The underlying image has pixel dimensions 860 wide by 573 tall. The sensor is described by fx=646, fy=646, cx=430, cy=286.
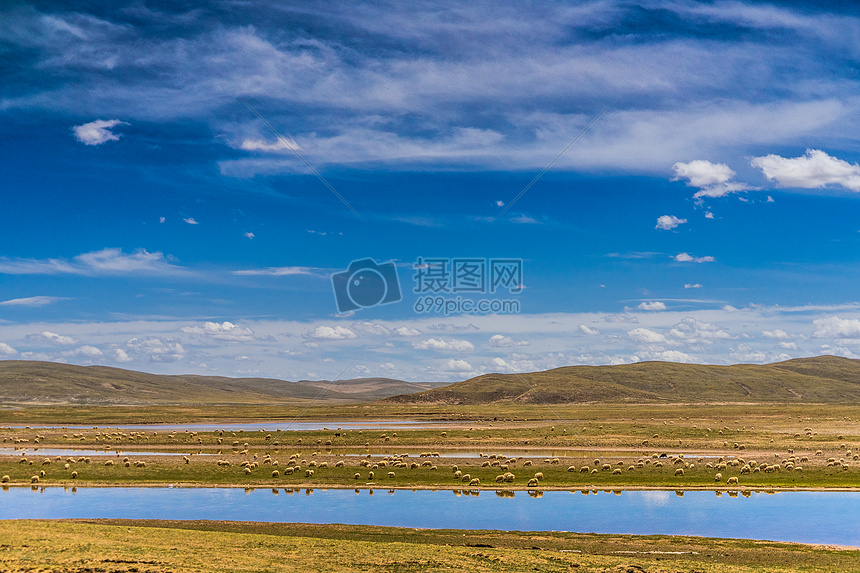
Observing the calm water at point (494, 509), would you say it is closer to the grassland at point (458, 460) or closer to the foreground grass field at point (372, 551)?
the grassland at point (458, 460)

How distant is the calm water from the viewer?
30422mm

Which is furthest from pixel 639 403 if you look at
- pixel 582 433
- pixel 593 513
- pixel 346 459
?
pixel 593 513

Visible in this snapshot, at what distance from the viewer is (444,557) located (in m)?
22.5

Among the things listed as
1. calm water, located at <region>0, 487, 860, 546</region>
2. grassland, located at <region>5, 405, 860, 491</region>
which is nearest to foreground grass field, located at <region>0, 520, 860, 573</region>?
calm water, located at <region>0, 487, 860, 546</region>

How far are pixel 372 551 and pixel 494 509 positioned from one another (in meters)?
13.3

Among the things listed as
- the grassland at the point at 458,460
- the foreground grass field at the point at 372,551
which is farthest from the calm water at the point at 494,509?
the foreground grass field at the point at 372,551

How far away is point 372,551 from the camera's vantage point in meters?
23.3

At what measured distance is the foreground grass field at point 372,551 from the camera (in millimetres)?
20312

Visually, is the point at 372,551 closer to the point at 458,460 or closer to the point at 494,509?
the point at 494,509

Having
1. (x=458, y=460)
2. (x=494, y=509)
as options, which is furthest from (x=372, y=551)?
(x=458, y=460)

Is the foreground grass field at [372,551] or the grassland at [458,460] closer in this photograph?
the foreground grass field at [372,551]

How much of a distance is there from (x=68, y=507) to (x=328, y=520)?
15.5 m

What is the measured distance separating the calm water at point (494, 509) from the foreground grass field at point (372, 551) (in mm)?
3300

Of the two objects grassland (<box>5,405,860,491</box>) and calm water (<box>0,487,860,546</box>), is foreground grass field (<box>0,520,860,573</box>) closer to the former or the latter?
calm water (<box>0,487,860,546</box>)
